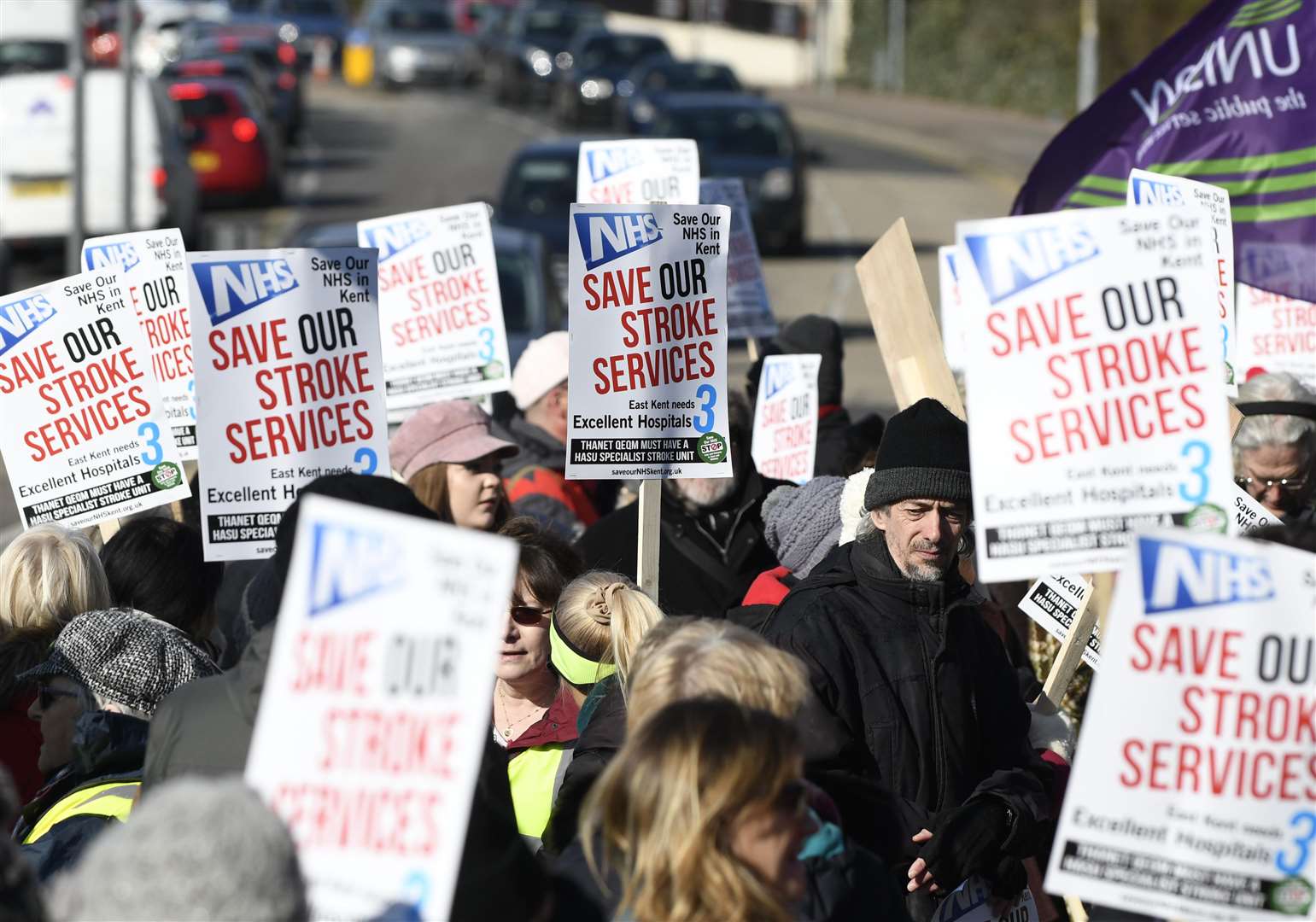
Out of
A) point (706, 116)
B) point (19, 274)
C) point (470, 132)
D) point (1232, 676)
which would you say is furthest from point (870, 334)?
point (470, 132)

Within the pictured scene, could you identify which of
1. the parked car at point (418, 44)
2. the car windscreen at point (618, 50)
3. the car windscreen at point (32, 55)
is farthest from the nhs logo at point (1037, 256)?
the parked car at point (418, 44)

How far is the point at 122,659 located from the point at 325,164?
30604mm

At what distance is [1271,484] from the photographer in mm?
6656

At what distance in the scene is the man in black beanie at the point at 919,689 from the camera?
4633 mm

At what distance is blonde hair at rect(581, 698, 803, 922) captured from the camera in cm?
345

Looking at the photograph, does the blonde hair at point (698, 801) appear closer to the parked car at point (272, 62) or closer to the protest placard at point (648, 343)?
the protest placard at point (648, 343)

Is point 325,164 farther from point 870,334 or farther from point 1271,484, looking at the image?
point 1271,484

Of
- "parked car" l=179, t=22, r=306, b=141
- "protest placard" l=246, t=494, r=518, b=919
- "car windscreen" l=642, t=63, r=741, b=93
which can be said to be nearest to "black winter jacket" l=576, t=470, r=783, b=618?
"protest placard" l=246, t=494, r=518, b=919

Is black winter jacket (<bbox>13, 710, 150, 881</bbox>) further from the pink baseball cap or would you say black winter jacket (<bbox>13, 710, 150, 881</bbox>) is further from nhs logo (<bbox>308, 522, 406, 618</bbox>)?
the pink baseball cap

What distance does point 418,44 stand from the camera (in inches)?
1720

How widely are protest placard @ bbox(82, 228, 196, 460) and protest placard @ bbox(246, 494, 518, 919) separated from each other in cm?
338

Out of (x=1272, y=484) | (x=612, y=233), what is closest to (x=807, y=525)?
(x=612, y=233)

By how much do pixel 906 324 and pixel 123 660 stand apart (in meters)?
2.58

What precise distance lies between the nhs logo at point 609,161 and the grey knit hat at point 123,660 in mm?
4507
